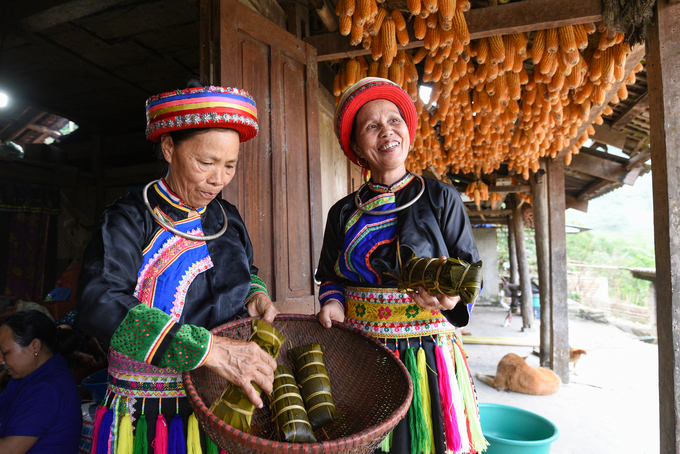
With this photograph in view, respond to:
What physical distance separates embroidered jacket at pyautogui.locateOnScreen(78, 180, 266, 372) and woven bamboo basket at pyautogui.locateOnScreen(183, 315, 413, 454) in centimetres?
11

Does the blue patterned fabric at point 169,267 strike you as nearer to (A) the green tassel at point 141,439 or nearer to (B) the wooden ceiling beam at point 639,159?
(A) the green tassel at point 141,439

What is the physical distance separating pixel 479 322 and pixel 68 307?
35.5 feet

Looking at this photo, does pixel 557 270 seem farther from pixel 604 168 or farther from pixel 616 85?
pixel 616 85

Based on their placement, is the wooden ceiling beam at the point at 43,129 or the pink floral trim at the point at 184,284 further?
the wooden ceiling beam at the point at 43,129

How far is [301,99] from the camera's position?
2.78m

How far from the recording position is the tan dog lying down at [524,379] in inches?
219

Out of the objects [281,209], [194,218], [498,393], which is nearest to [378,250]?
[194,218]

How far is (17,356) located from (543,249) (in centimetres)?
777

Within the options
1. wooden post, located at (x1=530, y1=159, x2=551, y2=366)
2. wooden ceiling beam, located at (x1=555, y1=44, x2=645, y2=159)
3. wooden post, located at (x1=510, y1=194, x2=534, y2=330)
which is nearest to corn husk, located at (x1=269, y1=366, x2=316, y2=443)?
wooden ceiling beam, located at (x1=555, y1=44, x2=645, y2=159)

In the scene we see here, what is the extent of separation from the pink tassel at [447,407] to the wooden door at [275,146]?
118 centimetres

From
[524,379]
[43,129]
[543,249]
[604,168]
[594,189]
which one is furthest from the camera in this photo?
[594,189]

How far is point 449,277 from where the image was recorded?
1.15 m

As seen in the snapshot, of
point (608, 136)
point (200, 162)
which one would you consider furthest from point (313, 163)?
point (608, 136)

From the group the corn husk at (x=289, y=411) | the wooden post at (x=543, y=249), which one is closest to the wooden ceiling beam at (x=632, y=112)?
the wooden post at (x=543, y=249)
